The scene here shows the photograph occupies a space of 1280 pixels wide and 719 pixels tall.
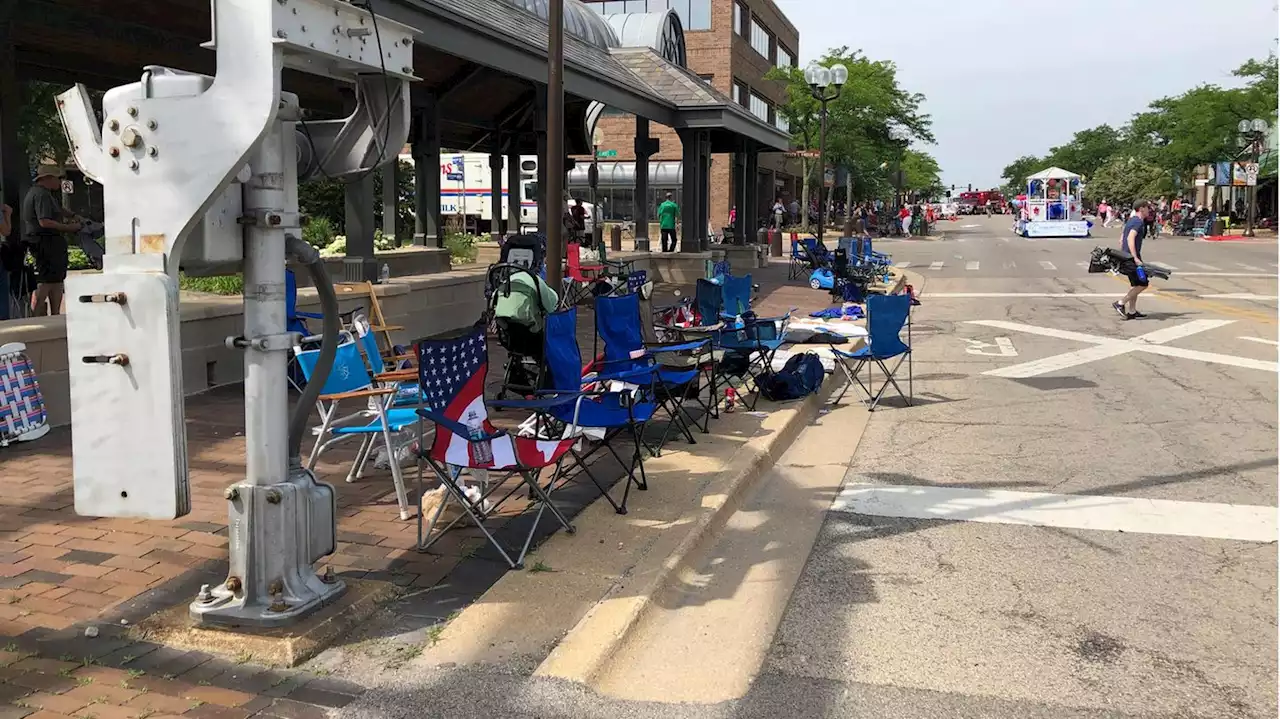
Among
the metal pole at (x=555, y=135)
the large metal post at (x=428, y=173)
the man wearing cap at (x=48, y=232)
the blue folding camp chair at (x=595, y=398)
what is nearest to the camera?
the blue folding camp chair at (x=595, y=398)

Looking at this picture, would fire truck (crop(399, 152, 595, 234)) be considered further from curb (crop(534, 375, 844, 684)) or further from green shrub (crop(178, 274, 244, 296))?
curb (crop(534, 375, 844, 684))

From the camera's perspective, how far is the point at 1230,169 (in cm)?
5272

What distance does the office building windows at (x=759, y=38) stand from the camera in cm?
5650

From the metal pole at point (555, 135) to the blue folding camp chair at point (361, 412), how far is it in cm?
214

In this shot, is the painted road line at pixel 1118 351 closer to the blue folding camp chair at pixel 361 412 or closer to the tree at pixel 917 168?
the blue folding camp chair at pixel 361 412

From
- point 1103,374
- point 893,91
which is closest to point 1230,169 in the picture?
point 893,91

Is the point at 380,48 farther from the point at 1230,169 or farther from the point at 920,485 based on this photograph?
the point at 1230,169

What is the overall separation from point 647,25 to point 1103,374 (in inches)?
1221

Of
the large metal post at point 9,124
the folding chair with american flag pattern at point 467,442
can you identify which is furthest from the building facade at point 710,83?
the folding chair with american flag pattern at point 467,442

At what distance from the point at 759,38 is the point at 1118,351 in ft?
163

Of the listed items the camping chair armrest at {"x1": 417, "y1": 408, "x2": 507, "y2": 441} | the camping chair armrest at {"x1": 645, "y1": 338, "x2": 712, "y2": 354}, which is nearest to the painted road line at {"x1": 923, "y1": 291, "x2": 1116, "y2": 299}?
the camping chair armrest at {"x1": 645, "y1": 338, "x2": 712, "y2": 354}

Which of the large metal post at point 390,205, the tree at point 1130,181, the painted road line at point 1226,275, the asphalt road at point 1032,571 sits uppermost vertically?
the tree at point 1130,181

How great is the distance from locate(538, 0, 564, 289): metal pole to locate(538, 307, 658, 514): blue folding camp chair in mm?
1495

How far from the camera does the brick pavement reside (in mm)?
3449
